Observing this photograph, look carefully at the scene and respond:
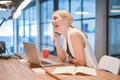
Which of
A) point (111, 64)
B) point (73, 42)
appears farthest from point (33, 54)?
point (111, 64)

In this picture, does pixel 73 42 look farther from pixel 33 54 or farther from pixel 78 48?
pixel 33 54

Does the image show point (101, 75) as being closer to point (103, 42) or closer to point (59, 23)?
point (59, 23)

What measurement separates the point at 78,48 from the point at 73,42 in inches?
3.0

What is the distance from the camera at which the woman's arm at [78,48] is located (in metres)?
1.94

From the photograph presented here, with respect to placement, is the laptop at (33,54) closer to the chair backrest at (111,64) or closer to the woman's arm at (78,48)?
the woman's arm at (78,48)

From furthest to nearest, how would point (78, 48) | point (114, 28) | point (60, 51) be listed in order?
point (114, 28) < point (60, 51) < point (78, 48)

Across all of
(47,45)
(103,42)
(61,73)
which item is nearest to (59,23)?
(61,73)

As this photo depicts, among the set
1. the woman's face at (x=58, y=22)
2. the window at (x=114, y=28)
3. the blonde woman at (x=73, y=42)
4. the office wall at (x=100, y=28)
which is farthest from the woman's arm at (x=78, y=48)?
the office wall at (x=100, y=28)

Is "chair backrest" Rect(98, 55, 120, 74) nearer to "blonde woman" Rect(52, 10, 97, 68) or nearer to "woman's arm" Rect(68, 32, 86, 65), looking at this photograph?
"blonde woman" Rect(52, 10, 97, 68)

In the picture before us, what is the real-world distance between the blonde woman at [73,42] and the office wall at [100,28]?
2.30m

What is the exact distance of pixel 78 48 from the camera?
6.38ft

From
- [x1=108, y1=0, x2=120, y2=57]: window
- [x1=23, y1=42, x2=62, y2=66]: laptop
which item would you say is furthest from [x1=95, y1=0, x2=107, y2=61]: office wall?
[x1=23, y1=42, x2=62, y2=66]: laptop

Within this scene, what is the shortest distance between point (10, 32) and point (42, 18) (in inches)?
152

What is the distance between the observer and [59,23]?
6.91 ft
